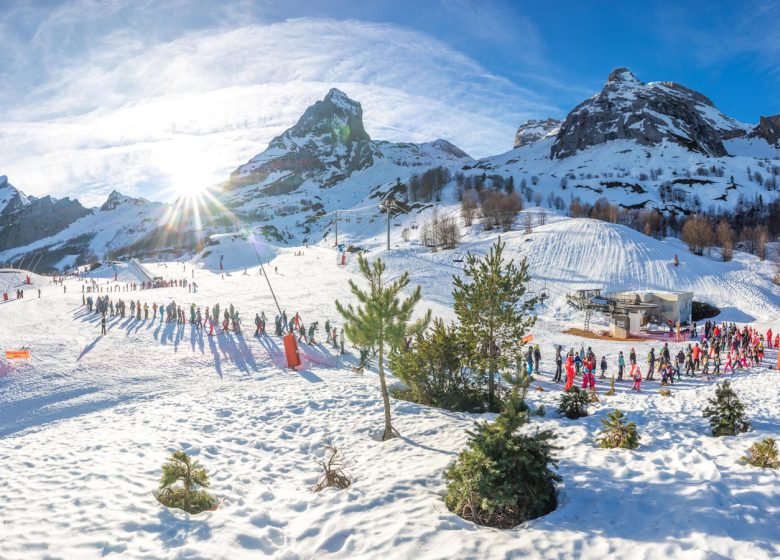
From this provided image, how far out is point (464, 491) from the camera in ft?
24.5

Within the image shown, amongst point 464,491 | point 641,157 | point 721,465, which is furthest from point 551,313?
point 641,157

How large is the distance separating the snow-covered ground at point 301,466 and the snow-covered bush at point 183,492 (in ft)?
0.99

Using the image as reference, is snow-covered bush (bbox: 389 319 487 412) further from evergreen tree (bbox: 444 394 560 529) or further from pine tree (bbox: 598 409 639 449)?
evergreen tree (bbox: 444 394 560 529)

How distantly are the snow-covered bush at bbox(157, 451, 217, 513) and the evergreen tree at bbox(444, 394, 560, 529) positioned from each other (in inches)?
178

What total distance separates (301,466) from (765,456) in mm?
9784

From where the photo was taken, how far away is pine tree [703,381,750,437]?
10680 mm

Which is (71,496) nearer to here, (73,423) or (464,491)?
(464,491)

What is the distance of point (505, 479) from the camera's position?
7367mm

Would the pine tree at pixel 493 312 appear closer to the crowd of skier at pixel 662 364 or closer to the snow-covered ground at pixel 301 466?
Result: the snow-covered ground at pixel 301 466

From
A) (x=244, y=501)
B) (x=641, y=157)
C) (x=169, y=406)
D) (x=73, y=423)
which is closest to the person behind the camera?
(x=244, y=501)

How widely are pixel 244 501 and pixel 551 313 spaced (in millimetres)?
38267

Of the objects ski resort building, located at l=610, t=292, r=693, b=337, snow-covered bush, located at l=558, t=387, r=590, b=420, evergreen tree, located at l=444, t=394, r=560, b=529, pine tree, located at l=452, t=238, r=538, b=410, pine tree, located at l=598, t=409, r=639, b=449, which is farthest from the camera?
ski resort building, located at l=610, t=292, r=693, b=337

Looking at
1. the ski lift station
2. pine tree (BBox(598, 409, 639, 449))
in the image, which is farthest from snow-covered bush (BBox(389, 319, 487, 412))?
the ski lift station

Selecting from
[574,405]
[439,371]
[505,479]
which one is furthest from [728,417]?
[439,371]
